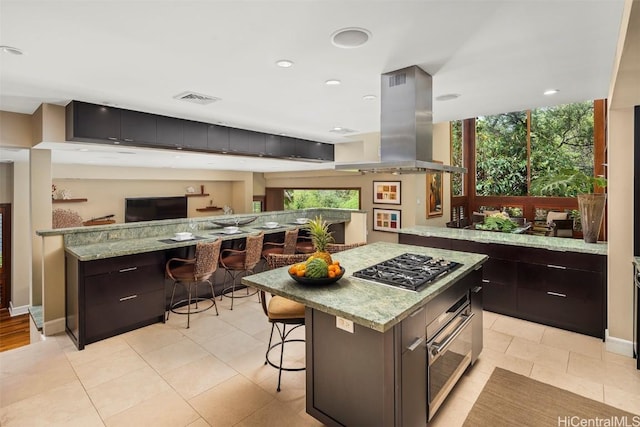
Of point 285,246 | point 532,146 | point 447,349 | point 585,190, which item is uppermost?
point 532,146

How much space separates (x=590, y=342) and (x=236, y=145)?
4.89 metres

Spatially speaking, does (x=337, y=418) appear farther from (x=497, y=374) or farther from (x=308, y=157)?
(x=308, y=157)

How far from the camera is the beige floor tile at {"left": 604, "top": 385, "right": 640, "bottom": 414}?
2253 millimetres

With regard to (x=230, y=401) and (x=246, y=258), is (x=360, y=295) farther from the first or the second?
(x=246, y=258)

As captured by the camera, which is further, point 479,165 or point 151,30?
point 479,165

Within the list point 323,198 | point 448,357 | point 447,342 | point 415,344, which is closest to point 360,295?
point 415,344

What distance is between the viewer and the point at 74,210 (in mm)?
7387

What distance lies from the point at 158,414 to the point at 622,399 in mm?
3298

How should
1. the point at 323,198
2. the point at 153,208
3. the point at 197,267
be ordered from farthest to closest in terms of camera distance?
the point at 323,198
the point at 153,208
the point at 197,267

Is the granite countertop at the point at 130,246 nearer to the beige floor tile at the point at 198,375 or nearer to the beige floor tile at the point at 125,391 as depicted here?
the beige floor tile at the point at 125,391

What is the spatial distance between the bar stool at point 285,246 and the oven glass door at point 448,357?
2835mm

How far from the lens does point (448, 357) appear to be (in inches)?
89.7

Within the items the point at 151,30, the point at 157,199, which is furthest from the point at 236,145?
the point at 157,199

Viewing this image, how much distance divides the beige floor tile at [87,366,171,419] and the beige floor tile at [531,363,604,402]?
298 cm
